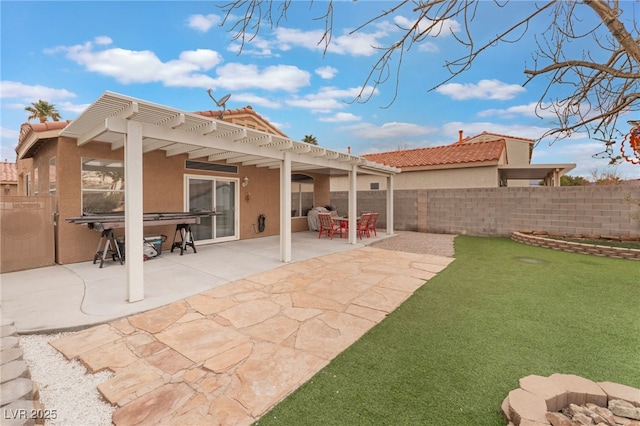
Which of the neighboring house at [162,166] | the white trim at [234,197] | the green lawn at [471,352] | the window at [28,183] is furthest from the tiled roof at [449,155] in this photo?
the window at [28,183]

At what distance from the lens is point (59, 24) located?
6.42 meters

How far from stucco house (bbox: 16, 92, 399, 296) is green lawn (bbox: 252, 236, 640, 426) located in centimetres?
363

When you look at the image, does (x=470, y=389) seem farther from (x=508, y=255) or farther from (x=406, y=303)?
(x=508, y=255)

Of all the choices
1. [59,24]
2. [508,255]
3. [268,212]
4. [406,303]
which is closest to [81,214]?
[59,24]

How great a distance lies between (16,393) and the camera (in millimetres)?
1957

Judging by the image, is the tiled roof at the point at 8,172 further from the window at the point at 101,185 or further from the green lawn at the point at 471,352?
the green lawn at the point at 471,352

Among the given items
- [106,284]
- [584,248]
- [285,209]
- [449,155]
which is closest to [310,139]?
[449,155]

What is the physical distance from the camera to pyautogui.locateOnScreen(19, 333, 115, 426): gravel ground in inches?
83.0

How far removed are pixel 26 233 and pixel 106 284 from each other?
9.50 ft

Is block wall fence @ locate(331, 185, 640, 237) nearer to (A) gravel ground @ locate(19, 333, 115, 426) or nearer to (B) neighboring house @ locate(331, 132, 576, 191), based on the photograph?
(B) neighboring house @ locate(331, 132, 576, 191)

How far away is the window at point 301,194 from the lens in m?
13.1

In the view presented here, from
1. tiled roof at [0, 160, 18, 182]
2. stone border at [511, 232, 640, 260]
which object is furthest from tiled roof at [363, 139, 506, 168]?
tiled roof at [0, 160, 18, 182]

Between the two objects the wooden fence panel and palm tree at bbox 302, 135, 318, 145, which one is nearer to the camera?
the wooden fence panel

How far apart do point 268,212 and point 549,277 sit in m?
8.83
